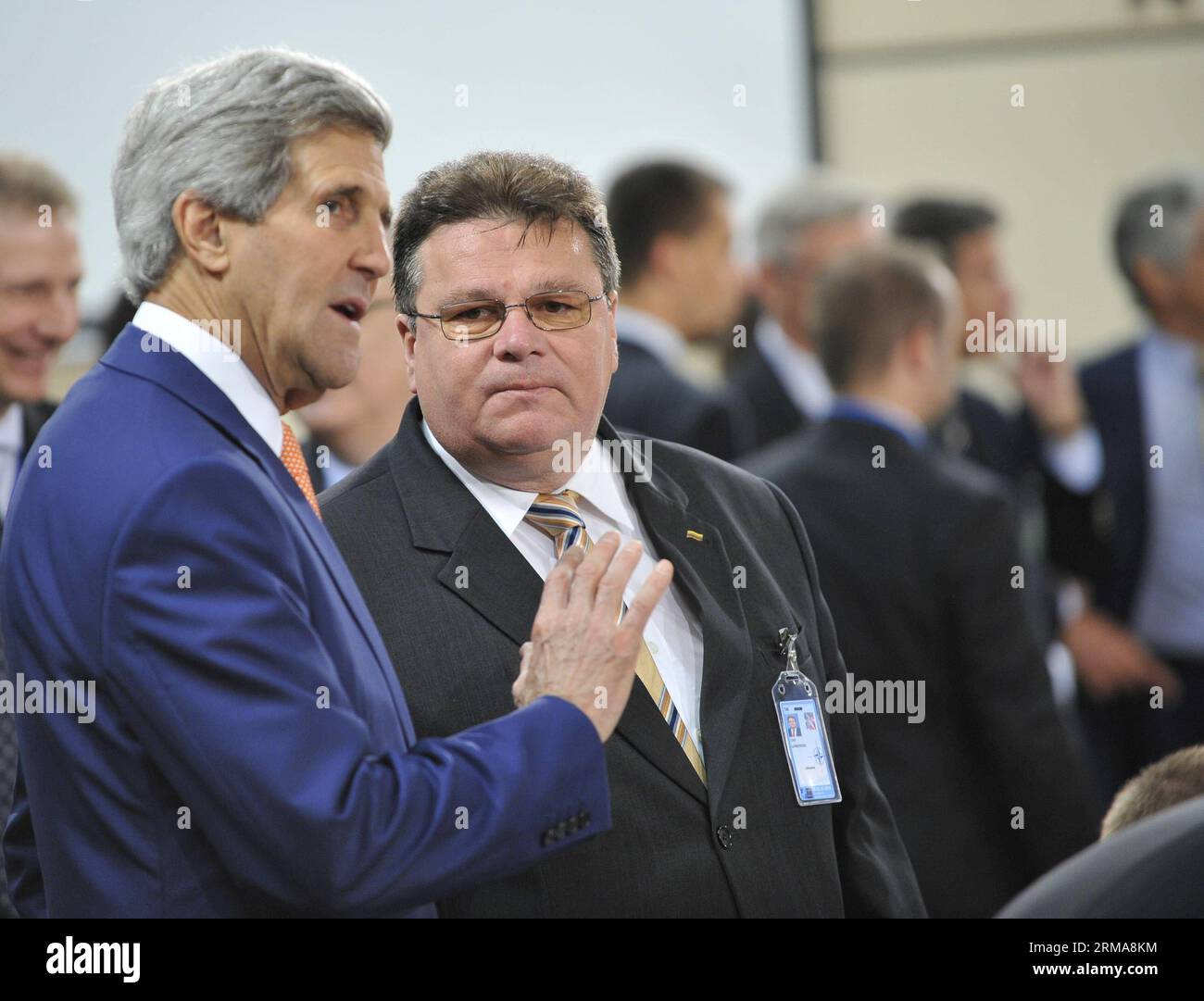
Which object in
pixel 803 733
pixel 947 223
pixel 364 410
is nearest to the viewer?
pixel 803 733

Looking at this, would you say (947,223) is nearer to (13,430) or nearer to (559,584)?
(13,430)

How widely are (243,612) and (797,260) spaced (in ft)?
12.4

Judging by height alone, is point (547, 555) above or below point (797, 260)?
below

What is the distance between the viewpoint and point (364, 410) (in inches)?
121

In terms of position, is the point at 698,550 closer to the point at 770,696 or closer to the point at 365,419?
the point at 770,696

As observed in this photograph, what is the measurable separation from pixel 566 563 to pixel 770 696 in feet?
1.28

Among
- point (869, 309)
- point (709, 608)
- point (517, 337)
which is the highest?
point (869, 309)

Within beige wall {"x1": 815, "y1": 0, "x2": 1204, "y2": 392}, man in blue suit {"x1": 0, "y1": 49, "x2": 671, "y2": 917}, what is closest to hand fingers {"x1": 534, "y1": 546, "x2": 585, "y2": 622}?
man in blue suit {"x1": 0, "y1": 49, "x2": 671, "y2": 917}

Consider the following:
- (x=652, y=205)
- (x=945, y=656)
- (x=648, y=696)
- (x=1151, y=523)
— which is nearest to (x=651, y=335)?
(x=652, y=205)

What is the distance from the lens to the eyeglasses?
1821mm

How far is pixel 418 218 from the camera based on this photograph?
1.86 m

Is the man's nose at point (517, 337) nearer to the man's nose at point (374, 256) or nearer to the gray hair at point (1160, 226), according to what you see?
the man's nose at point (374, 256)

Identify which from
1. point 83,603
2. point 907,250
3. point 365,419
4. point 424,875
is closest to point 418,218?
point 83,603

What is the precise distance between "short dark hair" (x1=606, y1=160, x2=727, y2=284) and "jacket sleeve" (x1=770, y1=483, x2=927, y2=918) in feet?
6.78
